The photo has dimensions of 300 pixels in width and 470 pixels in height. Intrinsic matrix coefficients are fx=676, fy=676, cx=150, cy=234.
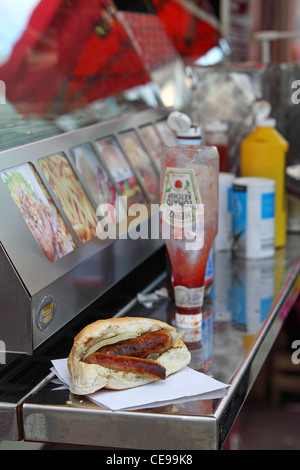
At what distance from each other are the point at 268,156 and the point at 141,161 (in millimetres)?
429

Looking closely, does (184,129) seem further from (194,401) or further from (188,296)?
(194,401)

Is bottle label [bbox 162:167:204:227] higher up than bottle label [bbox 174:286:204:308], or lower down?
higher up

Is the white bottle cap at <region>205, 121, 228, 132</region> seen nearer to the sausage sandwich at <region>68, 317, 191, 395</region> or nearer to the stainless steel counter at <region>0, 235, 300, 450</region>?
the stainless steel counter at <region>0, 235, 300, 450</region>

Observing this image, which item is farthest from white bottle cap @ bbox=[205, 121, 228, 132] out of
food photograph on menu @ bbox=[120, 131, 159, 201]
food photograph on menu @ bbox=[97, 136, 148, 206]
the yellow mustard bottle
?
food photograph on menu @ bbox=[97, 136, 148, 206]

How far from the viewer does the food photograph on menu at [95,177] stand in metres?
1.54

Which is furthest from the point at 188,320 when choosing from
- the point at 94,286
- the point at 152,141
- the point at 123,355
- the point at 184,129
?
the point at 152,141

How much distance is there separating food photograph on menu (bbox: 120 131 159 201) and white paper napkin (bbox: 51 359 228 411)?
72cm

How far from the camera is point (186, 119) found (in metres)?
1.50

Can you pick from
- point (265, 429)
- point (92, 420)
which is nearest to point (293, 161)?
point (265, 429)

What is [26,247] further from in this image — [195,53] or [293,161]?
[195,53]

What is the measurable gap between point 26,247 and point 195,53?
82.4 inches

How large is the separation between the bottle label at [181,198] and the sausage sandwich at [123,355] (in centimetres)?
25

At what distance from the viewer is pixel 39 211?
4.21 ft

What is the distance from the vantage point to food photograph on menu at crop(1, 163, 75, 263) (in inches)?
48.6
